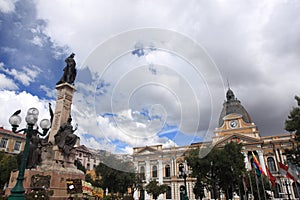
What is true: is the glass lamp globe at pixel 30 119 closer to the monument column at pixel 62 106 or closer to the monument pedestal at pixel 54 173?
the monument pedestal at pixel 54 173

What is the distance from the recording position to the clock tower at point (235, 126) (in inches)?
1766

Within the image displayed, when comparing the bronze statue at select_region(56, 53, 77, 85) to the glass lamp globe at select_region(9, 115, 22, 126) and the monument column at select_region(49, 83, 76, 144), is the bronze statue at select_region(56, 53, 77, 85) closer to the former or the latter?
the monument column at select_region(49, 83, 76, 144)

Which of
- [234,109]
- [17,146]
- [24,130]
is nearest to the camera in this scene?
[24,130]

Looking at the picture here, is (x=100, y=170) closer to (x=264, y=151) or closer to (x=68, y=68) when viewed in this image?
(x=68, y=68)

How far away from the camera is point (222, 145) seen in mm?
43562

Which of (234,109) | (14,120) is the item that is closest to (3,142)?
(14,120)

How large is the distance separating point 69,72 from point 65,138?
507 centimetres

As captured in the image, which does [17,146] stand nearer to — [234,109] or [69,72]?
[69,72]

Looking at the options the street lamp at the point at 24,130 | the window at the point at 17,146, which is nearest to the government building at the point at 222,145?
the window at the point at 17,146

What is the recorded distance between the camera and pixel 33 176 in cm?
1070

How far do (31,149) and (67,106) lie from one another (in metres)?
3.59

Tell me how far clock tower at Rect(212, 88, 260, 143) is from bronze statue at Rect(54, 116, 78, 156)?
37.6 metres

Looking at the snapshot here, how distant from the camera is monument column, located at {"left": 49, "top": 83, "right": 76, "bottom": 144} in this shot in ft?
43.9

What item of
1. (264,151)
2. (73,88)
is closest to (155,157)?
(264,151)
